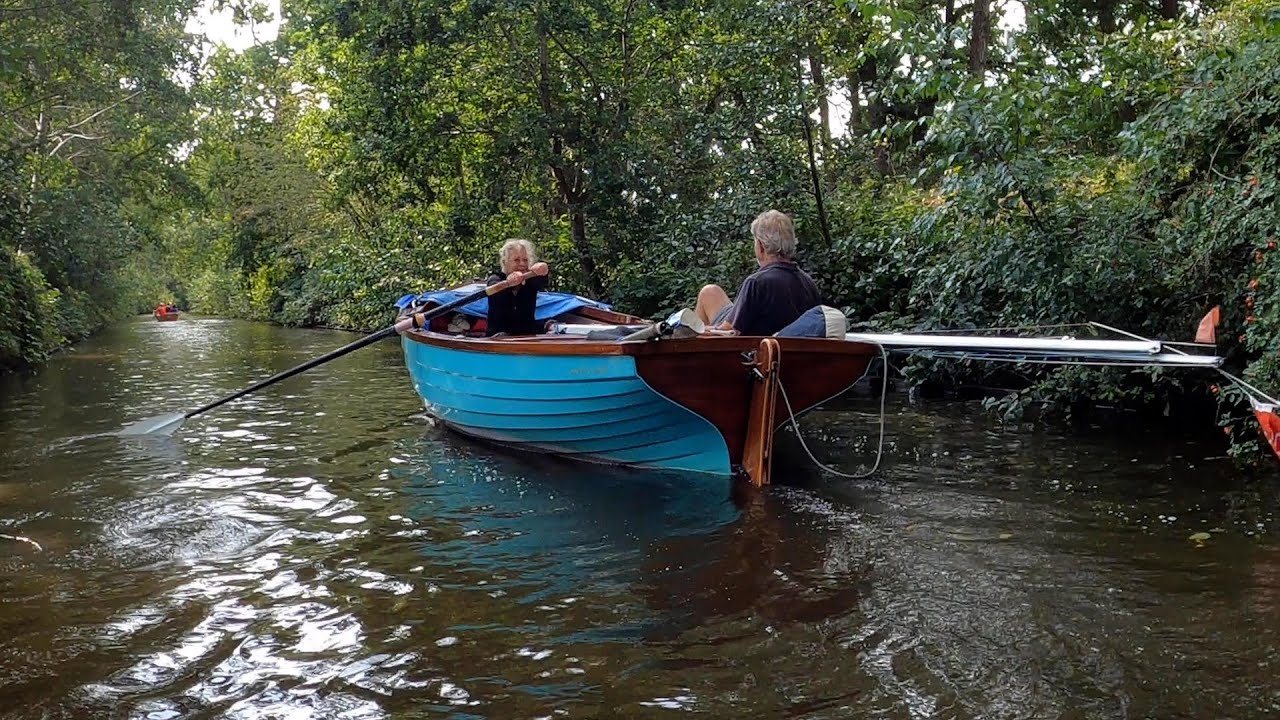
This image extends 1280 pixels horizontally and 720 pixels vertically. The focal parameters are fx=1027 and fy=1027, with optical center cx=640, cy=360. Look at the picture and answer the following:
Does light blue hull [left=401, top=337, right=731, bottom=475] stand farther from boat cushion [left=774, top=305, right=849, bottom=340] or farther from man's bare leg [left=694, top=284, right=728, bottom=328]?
man's bare leg [left=694, top=284, right=728, bottom=328]

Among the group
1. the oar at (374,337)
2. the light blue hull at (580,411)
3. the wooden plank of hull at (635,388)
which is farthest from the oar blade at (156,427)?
the wooden plank of hull at (635,388)

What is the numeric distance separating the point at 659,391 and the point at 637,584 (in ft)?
5.87

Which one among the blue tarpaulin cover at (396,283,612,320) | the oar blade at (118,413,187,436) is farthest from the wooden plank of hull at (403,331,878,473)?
the oar blade at (118,413,187,436)

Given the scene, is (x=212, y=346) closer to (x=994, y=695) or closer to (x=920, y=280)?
(x=920, y=280)

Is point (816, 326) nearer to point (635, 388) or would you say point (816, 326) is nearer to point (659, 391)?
point (659, 391)

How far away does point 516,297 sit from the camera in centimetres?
834

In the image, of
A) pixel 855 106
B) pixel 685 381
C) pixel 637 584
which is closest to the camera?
pixel 637 584

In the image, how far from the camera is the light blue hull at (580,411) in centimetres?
656

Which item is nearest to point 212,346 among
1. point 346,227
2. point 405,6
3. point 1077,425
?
point 346,227

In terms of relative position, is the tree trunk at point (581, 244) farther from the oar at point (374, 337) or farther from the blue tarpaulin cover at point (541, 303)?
the oar at point (374, 337)

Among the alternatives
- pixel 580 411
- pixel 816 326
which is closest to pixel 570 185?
pixel 580 411

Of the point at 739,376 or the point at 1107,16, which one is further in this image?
the point at 1107,16

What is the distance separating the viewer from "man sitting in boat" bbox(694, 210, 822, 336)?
6609 millimetres

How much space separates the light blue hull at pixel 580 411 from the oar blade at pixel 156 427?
2659mm
